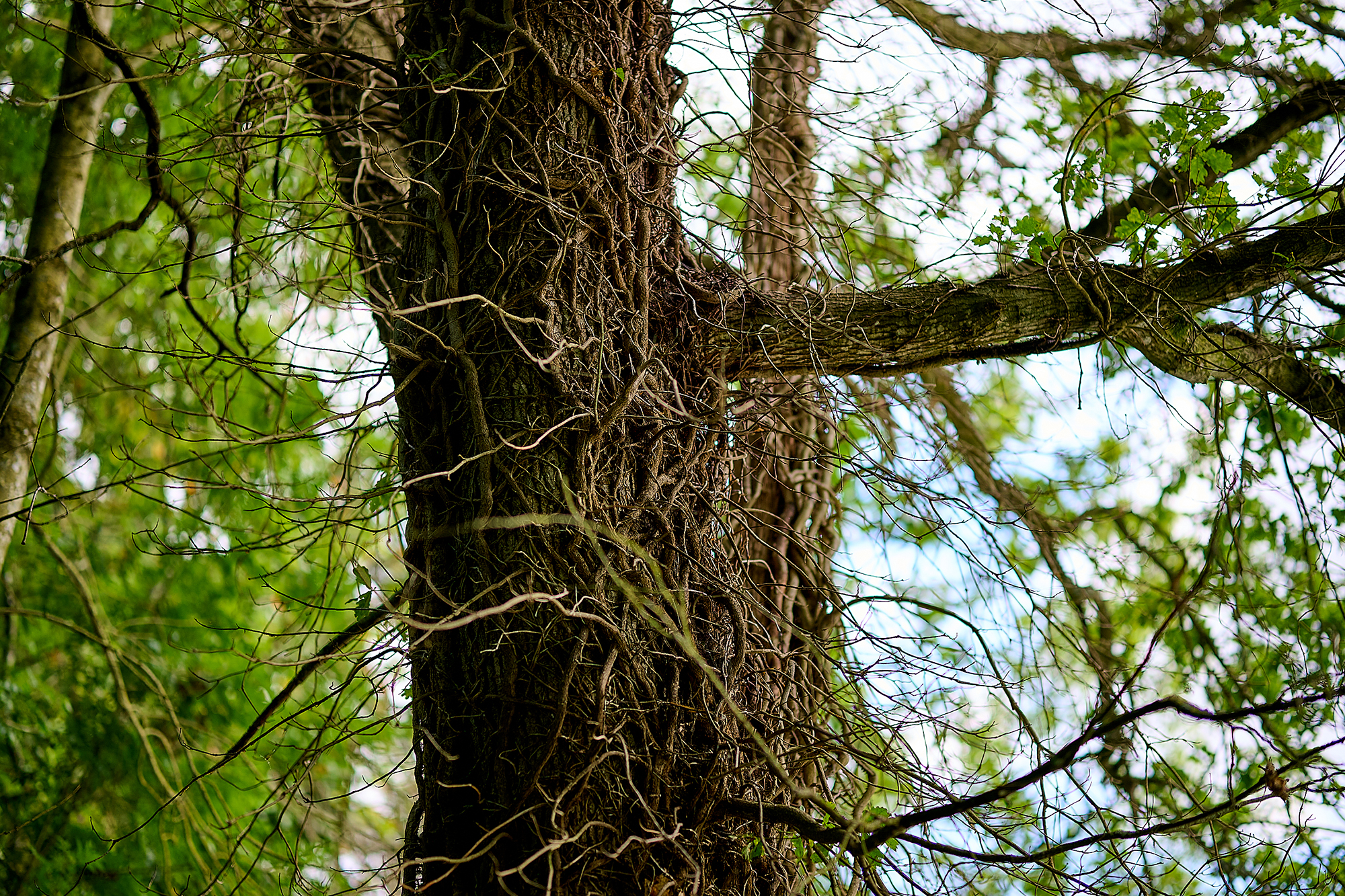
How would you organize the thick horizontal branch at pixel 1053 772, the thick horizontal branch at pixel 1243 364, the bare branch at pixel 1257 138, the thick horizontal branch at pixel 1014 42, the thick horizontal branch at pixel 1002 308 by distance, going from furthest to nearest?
the thick horizontal branch at pixel 1014 42, the bare branch at pixel 1257 138, the thick horizontal branch at pixel 1243 364, the thick horizontal branch at pixel 1002 308, the thick horizontal branch at pixel 1053 772

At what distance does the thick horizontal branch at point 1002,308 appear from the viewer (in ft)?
6.32

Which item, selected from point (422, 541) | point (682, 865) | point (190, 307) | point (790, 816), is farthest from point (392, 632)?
point (190, 307)

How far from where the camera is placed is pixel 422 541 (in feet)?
5.61

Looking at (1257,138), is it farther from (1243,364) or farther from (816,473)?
(816,473)

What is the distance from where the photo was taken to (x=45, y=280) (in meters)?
2.58

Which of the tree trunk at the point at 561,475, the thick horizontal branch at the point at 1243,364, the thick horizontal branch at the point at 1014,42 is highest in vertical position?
the thick horizontal branch at the point at 1014,42

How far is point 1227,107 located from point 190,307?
2.42 metres

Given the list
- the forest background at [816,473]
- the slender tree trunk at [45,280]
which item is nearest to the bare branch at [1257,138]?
the forest background at [816,473]

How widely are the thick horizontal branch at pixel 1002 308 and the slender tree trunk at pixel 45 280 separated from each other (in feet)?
5.67

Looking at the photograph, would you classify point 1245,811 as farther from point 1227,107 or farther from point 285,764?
point 285,764

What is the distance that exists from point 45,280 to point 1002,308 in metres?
2.38

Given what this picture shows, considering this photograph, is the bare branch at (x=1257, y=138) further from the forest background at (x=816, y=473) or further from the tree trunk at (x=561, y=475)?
the tree trunk at (x=561, y=475)

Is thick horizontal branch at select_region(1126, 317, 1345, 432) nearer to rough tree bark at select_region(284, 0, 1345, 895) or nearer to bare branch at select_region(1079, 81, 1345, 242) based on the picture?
rough tree bark at select_region(284, 0, 1345, 895)

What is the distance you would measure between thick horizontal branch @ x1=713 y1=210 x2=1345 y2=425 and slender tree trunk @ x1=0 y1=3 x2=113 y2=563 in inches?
68.0
